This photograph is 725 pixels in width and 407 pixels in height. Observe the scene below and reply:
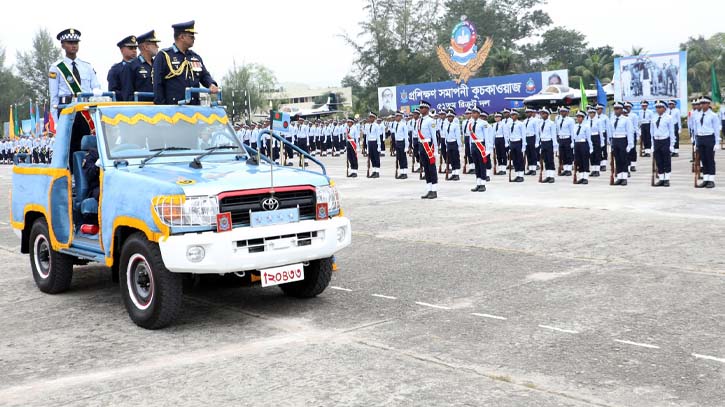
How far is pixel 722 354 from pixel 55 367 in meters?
4.69

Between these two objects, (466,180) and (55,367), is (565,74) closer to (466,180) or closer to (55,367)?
(466,180)

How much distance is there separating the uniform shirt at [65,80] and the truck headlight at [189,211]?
4.35 meters

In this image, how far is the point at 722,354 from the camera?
5.18 m

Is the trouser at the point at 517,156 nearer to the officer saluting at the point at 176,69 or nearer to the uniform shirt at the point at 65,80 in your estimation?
the uniform shirt at the point at 65,80

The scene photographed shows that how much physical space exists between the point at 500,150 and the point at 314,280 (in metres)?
17.0

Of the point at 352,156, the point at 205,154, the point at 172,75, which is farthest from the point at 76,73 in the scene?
the point at 352,156

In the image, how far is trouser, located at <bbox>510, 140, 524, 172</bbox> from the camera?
2112 centimetres

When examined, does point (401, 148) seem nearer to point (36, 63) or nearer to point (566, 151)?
point (566, 151)

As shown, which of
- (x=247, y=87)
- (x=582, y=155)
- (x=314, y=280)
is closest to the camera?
(x=314, y=280)

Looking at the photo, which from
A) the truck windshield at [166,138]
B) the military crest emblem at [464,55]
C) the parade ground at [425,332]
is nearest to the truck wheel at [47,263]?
the parade ground at [425,332]

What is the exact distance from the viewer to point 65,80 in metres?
10.0

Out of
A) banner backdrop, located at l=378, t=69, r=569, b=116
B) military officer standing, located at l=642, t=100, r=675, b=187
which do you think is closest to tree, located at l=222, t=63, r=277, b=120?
banner backdrop, located at l=378, t=69, r=569, b=116

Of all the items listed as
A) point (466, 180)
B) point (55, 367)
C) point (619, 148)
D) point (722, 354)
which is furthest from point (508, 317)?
point (466, 180)

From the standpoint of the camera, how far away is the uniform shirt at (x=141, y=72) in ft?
31.6
